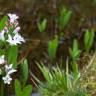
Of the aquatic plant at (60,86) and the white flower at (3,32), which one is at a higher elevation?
the white flower at (3,32)

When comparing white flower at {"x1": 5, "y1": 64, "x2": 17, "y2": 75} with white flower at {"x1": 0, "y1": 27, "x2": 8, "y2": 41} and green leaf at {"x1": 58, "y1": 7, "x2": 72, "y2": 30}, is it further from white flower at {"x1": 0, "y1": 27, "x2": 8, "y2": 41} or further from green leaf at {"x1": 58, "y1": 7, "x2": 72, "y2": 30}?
green leaf at {"x1": 58, "y1": 7, "x2": 72, "y2": 30}

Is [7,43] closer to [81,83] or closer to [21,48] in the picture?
[81,83]

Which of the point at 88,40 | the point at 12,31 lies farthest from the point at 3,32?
the point at 88,40

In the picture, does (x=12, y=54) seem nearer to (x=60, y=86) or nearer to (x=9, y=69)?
(x=9, y=69)

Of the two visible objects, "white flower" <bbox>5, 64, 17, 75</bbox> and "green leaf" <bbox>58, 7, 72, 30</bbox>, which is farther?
"green leaf" <bbox>58, 7, 72, 30</bbox>

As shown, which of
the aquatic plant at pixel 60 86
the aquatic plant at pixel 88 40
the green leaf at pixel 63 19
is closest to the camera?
the aquatic plant at pixel 60 86

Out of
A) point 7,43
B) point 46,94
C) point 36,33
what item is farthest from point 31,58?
point 7,43

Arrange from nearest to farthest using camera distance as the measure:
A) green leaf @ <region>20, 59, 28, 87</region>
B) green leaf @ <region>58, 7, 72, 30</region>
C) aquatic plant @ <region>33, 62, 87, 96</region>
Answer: green leaf @ <region>20, 59, 28, 87</region>
aquatic plant @ <region>33, 62, 87, 96</region>
green leaf @ <region>58, 7, 72, 30</region>

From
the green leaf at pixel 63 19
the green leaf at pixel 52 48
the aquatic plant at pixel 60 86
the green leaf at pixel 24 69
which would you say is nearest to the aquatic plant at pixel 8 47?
the green leaf at pixel 24 69

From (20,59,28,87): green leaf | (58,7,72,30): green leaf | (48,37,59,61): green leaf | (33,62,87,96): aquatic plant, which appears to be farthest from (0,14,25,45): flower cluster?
(58,7,72,30): green leaf

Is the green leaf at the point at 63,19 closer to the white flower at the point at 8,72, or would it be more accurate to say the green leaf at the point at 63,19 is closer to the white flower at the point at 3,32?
the white flower at the point at 3,32

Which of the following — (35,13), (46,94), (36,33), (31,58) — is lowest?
(46,94)
